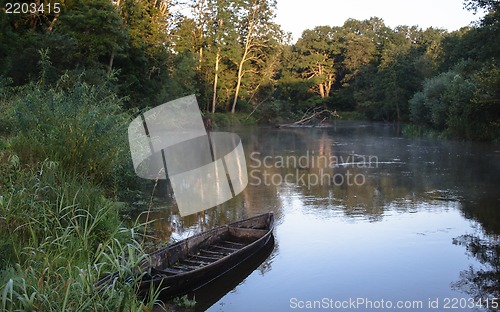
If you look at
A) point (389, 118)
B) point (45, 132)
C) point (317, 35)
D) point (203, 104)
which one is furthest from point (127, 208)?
point (317, 35)

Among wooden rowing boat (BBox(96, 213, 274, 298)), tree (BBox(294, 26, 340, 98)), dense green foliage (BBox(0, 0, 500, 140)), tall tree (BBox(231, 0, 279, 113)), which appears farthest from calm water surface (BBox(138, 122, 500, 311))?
tree (BBox(294, 26, 340, 98))

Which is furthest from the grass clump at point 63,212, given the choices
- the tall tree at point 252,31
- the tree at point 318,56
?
the tree at point 318,56

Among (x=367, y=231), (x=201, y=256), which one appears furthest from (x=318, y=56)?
(x=201, y=256)

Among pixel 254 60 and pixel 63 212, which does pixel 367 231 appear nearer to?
pixel 63 212

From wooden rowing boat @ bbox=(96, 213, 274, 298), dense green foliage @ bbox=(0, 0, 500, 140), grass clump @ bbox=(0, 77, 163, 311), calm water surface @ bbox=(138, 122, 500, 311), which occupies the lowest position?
calm water surface @ bbox=(138, 122, 500, 311)

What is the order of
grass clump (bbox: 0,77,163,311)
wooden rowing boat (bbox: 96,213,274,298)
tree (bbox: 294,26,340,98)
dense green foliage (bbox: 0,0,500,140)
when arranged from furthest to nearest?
1. tree (bbox: 294,26,340,98)
2. dense green foliage (bbox: 0,0,500,140)
3. wooden rowing boat (bbox: 96,213,274,298)
4. grass clump (bbox: 0,77,163,311)

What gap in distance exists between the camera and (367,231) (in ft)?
31.0

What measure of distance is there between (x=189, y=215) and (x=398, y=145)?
662 inches

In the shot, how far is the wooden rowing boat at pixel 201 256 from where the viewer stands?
18.4 ft

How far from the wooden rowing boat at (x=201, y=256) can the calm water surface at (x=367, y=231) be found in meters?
0.35

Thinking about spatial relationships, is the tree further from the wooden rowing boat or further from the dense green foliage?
the wooden rowing boat

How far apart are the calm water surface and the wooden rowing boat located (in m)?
0.35

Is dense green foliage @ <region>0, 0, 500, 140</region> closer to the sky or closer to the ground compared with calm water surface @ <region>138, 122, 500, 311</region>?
closer to the sky

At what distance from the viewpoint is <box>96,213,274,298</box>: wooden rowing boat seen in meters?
5.61
